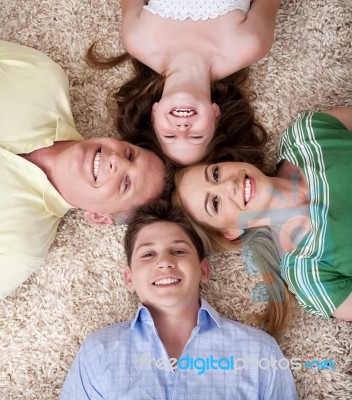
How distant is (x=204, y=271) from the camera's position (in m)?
1.41

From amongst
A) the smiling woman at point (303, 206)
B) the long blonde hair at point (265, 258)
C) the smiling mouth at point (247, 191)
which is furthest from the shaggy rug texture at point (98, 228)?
the smiling mouth at point (247, 191)

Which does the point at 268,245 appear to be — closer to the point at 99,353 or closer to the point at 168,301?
the point at 168,301

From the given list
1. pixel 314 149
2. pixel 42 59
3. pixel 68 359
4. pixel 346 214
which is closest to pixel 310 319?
pixel 346 214

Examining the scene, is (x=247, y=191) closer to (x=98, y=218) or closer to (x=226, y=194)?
(x=226, y=194)

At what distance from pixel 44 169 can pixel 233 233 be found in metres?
0.54

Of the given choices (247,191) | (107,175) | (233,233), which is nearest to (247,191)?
(247,191)

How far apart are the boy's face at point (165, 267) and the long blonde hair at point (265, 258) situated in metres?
0.07

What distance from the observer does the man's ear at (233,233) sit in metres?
1.35

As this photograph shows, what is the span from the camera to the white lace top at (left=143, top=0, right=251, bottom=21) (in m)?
1.41

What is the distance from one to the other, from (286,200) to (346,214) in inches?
5.9

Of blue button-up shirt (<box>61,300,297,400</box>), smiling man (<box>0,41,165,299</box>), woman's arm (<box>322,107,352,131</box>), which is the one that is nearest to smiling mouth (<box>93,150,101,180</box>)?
smiling man (<box>0,41,165,299</box>)

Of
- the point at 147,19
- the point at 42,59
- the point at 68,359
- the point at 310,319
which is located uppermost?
the point at 147,19

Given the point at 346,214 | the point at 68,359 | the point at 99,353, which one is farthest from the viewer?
the point at 68,359

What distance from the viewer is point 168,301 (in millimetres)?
1276
